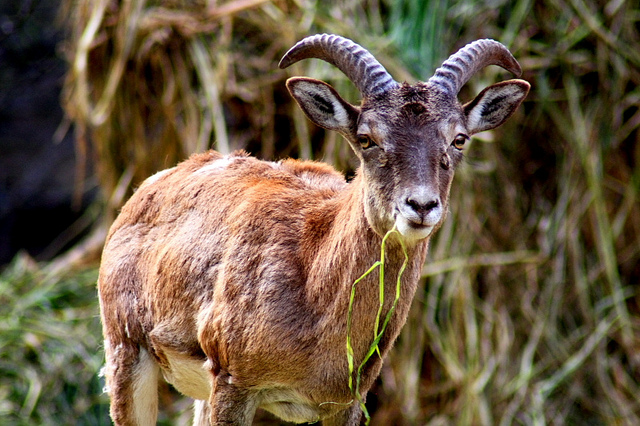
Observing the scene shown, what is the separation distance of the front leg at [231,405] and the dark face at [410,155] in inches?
44.6

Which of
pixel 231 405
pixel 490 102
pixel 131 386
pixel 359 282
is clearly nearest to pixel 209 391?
pixel 131 386

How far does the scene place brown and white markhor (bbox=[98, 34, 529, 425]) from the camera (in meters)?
3.98

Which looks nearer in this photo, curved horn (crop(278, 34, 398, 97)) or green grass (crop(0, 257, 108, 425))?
curved horn (crop(278, 34, 398, 97))

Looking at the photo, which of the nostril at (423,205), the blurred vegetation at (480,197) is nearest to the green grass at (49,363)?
the blurred vegetation at (480,197)

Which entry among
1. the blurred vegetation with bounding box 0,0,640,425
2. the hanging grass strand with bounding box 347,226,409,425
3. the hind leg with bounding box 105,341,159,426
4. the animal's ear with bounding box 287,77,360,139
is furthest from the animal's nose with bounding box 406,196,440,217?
the blurred vegetation with bounding box 0,0,640,425

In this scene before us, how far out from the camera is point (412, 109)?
3.97 meters

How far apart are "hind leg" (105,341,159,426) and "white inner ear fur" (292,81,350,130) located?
1.73 metres

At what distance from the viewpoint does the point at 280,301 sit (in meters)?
4.28

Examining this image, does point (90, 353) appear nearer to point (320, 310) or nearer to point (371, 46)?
point (371, 46)

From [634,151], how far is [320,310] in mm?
Answer: 5621

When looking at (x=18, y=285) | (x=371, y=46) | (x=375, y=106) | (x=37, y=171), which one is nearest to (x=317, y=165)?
(x=375, y=106)

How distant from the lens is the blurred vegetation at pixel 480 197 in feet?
26.8

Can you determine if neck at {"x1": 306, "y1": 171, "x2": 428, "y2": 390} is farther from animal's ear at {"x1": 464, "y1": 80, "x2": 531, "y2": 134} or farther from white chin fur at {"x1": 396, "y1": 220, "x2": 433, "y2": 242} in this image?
animal's ear at {"x1": 464, "y1": 80, "x2": 531, "y2": 134}

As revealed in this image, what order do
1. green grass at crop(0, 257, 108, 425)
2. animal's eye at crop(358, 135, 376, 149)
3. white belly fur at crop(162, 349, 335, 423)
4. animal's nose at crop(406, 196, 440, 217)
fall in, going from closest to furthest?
1. animal's nose at crop(406, 196, 440, 217)
2. animal's eye at crop(358, 135, 376, 149)
3. white belly fur at crop(162, 349, 335, 423)
4. green grass at crop(0, 257, 108, 425)
